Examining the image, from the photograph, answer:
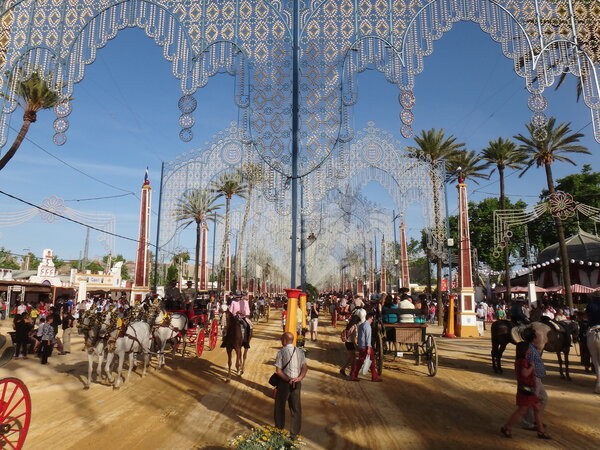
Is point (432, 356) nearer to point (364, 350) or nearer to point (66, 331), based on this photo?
point (364, 350)

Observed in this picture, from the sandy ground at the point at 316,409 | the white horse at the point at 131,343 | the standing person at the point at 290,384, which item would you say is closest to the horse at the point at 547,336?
the sandy ground at the point at 316,409

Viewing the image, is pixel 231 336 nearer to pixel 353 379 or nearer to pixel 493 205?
pixel 353 379

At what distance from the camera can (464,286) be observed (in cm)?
2314

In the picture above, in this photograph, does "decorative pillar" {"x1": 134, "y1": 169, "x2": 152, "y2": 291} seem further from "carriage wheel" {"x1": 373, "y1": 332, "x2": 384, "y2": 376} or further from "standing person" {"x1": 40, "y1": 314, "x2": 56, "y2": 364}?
"carriage wheel" {"x1": 373, "y1": 332, "x2": 384, "y2": 376}

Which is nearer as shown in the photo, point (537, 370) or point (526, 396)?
point (526, 396)

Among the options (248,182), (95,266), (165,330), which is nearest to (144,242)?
(248,182)

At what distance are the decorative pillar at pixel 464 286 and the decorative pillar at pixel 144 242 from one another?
1822 cm

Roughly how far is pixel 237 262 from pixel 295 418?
97.7ft

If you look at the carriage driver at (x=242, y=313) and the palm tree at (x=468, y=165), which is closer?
the carriage driver at (x=242, y=313)

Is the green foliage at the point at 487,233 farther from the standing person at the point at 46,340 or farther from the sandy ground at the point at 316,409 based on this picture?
the standing person at the point at 46,340

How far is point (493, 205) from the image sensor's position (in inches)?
2235

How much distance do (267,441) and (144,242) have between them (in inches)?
Answer: 866

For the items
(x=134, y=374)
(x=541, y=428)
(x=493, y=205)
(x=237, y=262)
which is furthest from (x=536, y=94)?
(x=493, y=205)

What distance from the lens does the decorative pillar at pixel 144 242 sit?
25.6 meters
